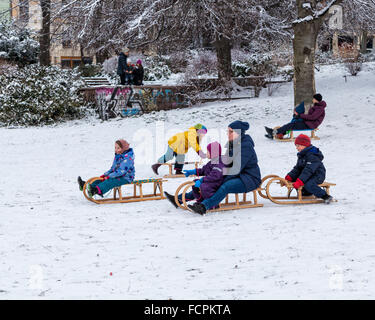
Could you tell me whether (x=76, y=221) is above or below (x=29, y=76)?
below

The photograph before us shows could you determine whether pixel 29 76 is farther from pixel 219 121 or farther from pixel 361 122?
pixel 361 122

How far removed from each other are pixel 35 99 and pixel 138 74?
398 cm

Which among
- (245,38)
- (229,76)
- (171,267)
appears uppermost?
(245,38)

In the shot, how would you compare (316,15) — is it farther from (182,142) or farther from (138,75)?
(182,142)

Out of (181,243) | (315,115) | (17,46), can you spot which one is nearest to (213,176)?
(181,243)

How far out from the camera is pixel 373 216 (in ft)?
24.0

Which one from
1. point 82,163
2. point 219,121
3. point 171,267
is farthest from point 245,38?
point 171,267

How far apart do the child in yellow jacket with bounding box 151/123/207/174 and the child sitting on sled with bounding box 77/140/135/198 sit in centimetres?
238

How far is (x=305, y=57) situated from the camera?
57.0 ft

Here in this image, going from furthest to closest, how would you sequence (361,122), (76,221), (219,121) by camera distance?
(219,121) → (361,122) → (76,221)

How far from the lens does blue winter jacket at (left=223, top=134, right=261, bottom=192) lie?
795 cm

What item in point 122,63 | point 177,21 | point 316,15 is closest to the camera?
point 316,15

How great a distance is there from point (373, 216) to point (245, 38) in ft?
52.1

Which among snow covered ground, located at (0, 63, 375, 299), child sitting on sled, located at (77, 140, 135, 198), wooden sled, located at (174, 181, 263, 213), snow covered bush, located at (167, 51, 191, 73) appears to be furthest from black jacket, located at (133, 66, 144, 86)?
wooden sled, located at (174, 181, 263, 213)
